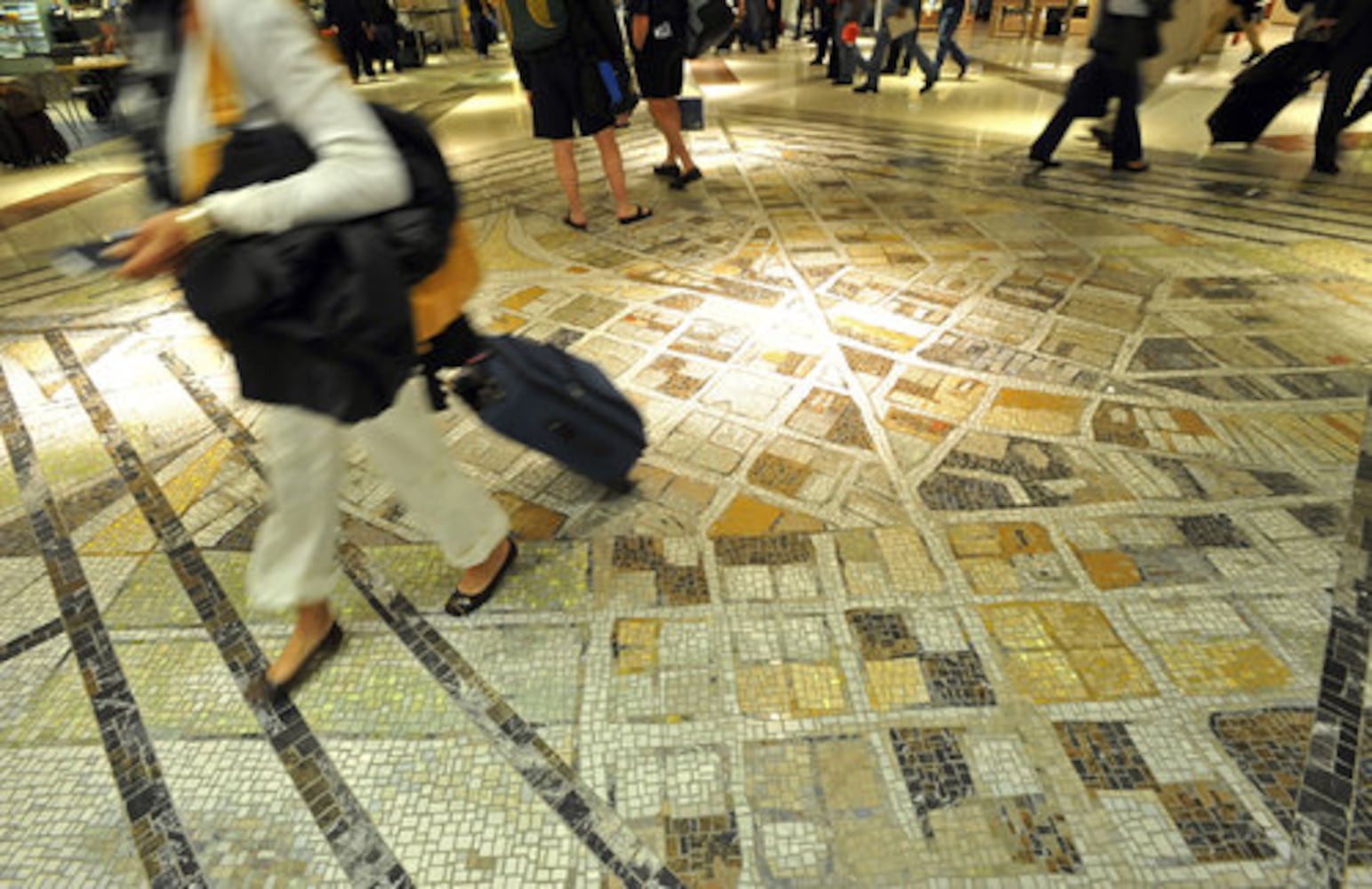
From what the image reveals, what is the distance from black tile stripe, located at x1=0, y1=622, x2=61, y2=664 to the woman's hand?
132cm

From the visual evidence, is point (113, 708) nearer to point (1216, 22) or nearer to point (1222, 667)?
point (1222, 667)

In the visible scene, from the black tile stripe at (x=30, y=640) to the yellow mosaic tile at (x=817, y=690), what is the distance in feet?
5.95

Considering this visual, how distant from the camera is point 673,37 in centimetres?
438

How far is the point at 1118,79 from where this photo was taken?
4.52 metres

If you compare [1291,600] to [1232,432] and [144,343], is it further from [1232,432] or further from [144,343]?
[144,343]

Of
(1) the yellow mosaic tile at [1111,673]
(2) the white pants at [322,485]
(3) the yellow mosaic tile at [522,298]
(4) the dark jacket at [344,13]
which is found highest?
Result: (4) the dark jacket at [344,13]

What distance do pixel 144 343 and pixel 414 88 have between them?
8.53 meters

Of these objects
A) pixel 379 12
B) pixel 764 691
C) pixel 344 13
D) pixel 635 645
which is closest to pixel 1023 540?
pixel 764 691

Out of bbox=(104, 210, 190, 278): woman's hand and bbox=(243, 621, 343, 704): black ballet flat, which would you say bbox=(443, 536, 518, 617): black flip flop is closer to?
bbox=(243, 621, 343, 704): black ballet flat

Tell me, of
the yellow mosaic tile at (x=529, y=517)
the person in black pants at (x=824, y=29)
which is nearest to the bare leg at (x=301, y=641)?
the yellow mosaic tile at (x=529, y=517)

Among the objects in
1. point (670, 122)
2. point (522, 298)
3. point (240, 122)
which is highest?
point (240, 122)

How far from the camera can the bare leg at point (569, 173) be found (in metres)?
4.09

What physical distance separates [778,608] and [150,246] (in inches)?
56.3

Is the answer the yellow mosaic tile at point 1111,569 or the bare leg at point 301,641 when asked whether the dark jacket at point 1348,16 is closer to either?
the yellow mosaic tile at point 1111,569
